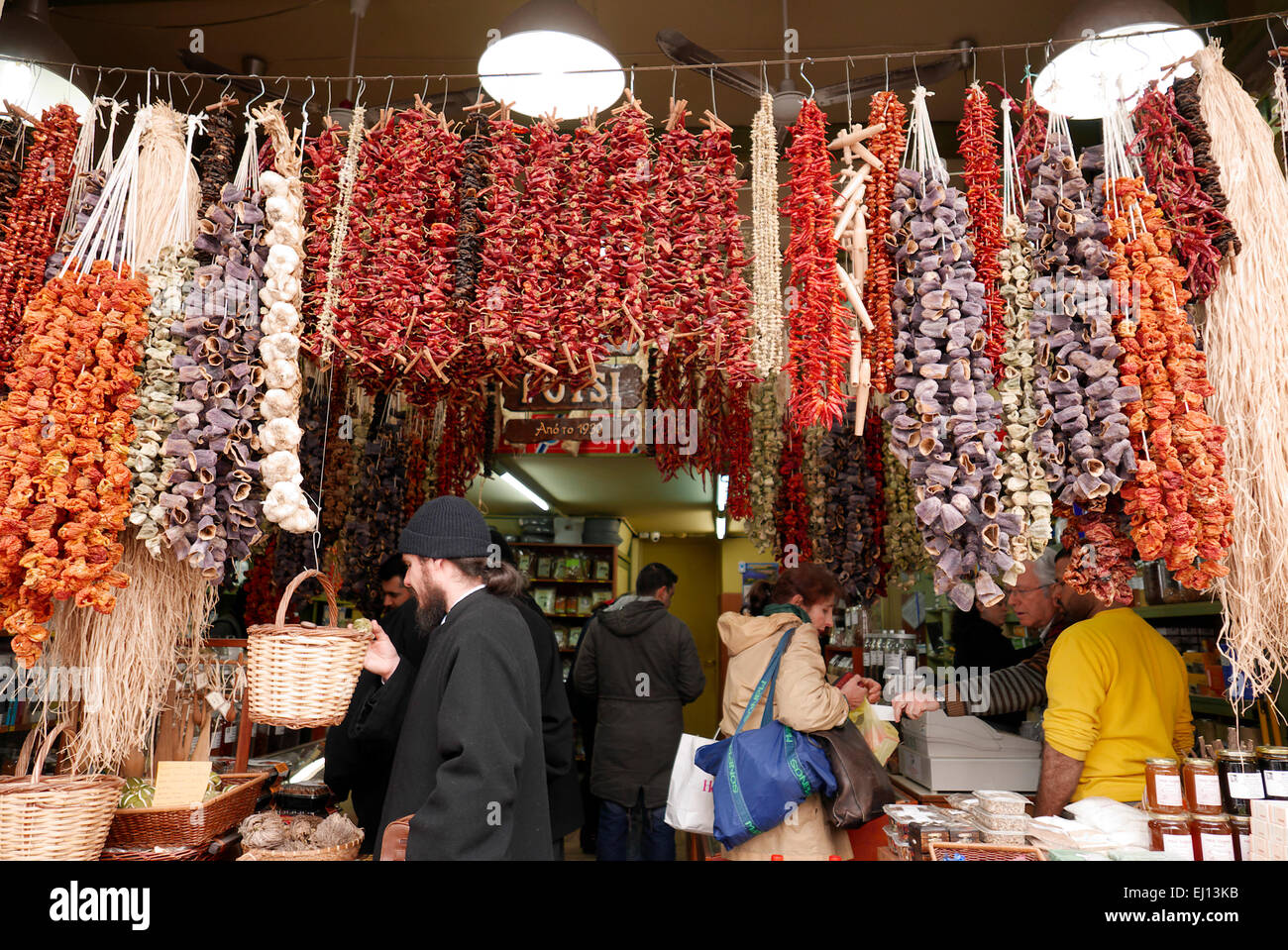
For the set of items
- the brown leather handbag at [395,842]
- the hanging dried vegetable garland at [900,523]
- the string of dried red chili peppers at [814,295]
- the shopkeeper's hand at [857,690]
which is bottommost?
the brown leather handbag at [395,842]

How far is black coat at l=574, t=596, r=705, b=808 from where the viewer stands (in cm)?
436

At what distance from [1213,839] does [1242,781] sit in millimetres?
175

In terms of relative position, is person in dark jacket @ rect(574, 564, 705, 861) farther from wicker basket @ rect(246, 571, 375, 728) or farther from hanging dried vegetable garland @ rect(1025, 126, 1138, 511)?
hanging dried vegetable garland @ rect(1025, 126, 1138, 511)

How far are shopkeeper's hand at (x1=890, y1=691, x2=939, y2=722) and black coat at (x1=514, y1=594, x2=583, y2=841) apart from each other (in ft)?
4.39

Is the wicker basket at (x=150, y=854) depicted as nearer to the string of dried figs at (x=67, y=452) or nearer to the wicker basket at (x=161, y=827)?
the wicker basket at (x=161, y=827)

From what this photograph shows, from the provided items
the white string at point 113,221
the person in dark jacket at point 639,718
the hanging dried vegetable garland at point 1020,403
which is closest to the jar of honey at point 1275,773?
the hanging dried vegetable garland at point 1020,403

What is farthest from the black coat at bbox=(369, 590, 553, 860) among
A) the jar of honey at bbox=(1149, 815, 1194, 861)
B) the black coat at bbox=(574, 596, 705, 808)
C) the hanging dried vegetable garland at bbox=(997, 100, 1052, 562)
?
the black coat at bbox=(574, 596, 705, 808)

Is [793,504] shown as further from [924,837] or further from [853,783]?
[924,837]

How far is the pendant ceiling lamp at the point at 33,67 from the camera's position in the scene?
2932mm

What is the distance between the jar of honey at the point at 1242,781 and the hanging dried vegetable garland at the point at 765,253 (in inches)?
65.5

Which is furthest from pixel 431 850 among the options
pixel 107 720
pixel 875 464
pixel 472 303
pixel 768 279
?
pixel 875 464

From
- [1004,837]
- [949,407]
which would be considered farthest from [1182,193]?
[1004,837]
